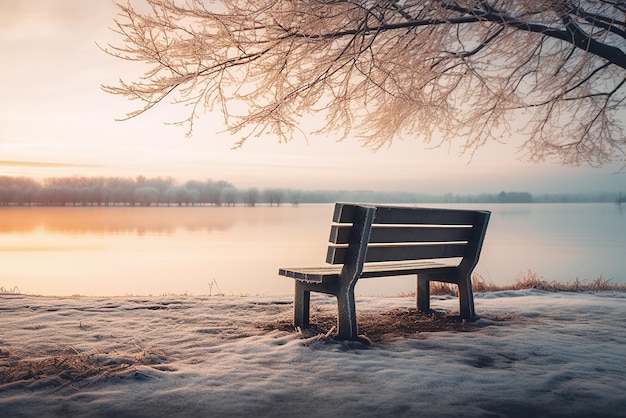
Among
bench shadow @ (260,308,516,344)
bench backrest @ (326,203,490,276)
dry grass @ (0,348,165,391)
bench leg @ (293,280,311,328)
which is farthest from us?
bench leg @ (293,280,311,328)

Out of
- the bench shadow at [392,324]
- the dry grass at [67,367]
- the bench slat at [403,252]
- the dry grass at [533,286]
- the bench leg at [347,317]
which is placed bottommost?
the dry grass at [533,286]

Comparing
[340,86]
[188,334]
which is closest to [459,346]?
[188,334]

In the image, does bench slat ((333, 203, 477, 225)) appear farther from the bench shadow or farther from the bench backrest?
the bench shadow

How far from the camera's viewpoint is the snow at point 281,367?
3367 millimetres

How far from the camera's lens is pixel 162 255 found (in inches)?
1133

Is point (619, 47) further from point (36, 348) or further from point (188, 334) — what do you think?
point (36, 348)

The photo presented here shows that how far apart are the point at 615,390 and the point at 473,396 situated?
3.24ft

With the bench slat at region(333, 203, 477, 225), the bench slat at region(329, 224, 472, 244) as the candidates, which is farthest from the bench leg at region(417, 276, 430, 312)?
the bench slat at region(333, 203, 477, 225)

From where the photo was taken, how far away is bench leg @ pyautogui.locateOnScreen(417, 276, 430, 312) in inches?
260

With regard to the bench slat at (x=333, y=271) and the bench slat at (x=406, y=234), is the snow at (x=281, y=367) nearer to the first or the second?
the bench slat at (x=333, y=271)

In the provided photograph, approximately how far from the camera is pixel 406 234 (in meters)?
5.64

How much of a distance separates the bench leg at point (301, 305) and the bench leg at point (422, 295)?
1.64 metres

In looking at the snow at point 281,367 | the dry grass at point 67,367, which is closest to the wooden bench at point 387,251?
the snow at point 281,367

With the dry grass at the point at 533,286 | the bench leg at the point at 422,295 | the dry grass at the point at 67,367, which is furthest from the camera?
the dry grass at the point at 533,286
